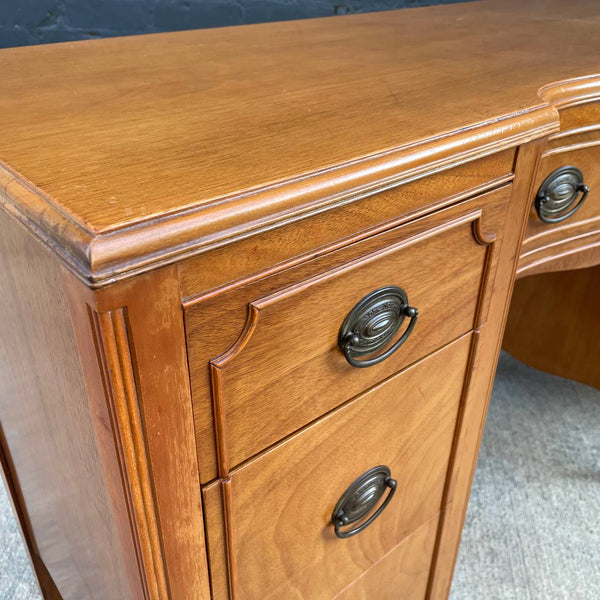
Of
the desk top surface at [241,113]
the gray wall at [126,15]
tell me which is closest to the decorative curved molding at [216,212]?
the desk top surface at [241,113]

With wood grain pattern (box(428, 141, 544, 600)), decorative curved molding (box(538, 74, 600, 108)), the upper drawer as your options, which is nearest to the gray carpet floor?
wood grain pattern (box(428, 141, 544, 600))

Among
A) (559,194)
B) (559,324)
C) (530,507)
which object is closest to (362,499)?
(559,194)

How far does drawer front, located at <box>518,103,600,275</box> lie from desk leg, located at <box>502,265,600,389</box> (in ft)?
1.74

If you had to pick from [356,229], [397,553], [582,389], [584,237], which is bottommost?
[582,389]

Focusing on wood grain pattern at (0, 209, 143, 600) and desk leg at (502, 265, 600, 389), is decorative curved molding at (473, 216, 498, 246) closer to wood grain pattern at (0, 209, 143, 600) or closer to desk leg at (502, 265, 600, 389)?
wood grain pattern at (0, 209, 143, 600)

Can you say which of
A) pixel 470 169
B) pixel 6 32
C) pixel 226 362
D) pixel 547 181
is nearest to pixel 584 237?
pixel 547 181

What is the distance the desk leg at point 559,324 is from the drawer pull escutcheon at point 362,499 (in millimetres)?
853

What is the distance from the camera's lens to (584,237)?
2.46ft

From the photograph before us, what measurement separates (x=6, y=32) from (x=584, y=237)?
75 centimetres

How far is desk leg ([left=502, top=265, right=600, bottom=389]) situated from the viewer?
127cm

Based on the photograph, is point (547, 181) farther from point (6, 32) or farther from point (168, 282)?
point (6, 32)

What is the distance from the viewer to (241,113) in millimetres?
469

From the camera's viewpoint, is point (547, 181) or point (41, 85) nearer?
point (41, 85)

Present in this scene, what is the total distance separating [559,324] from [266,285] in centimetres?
110
